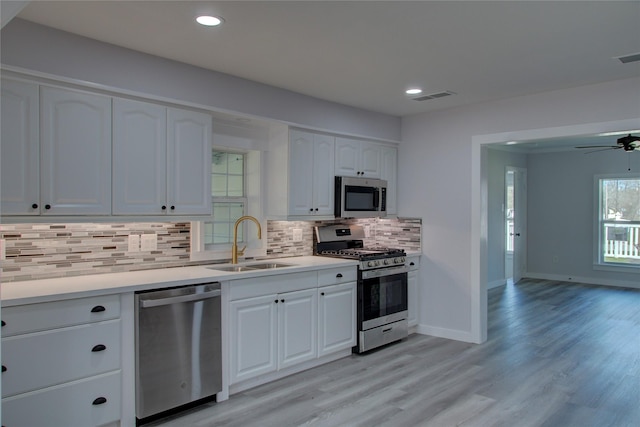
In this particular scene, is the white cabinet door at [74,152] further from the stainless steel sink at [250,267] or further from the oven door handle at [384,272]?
the oven door handle at [384,272]

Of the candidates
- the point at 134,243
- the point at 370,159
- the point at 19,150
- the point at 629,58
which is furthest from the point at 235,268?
the point at 629,58

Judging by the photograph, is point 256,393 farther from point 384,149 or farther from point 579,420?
point 384,149

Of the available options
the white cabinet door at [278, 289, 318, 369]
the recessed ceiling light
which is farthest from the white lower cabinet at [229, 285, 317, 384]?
the recessed ceiling light

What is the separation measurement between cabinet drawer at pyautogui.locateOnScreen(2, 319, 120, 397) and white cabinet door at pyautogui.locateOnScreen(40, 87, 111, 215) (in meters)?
0.74

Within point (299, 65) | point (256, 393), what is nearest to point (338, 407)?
point (256, 393)

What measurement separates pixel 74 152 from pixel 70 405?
150 cm

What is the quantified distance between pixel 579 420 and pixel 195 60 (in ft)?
12.0

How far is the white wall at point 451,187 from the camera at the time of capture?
4.43 metres

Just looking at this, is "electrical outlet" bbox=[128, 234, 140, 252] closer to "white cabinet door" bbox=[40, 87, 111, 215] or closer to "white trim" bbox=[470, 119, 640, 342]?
"white cabinet door" bbox=[40, 87, 111, 215]

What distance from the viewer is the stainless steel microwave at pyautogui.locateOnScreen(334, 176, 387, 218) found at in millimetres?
4586

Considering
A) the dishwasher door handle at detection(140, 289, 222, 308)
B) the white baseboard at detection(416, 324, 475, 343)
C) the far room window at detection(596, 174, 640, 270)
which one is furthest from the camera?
the far room window at detection(596, 174, 640, 270)

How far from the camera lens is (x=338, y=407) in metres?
3.18

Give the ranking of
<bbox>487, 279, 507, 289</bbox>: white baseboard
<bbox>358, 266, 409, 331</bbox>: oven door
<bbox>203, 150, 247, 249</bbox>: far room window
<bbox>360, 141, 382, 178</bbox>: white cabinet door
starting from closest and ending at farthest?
<bbox>203, 150, 247, 249</bbox>: far room window → <bbox>358, 266, 409, 331</bbox>: oven door → <bbox>360, 141, 382, 178</bbox>: white cabinet door → <bbox>487, 279, 507, 289</bbox>: white baseboard

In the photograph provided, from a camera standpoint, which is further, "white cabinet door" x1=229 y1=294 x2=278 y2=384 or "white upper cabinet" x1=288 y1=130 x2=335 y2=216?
"white upper cabinet" x1=288 y1=130 x2=335 y2=216
